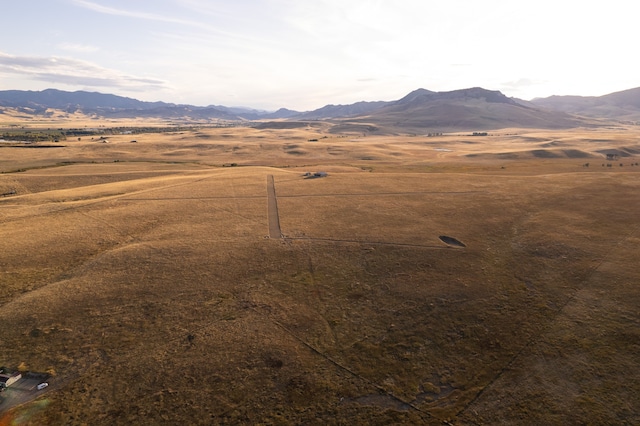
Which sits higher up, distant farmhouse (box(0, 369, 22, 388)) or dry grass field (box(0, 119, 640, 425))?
dry grass field (box(0, 119, 640, 425))

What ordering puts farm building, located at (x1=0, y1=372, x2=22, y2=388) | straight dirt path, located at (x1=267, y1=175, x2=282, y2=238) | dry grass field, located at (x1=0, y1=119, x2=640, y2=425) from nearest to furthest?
dry grass field, located at (x1=0, y1=119, x2=640, y2=425)
farm building, located at (x1=0, y1=372, x2=22, y2=388)
straight dirt path, located at (x1=267, y1=175, x2=282, y2=238)

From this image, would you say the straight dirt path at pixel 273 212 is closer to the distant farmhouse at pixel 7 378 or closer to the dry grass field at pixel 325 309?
the dry grass field at pixel 325 309

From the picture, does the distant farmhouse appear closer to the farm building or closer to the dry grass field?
the farm building

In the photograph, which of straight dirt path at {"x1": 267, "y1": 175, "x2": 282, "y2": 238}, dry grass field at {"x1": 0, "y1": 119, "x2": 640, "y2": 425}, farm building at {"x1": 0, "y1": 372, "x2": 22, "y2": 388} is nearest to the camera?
dry grass field at {"x1": 0, "y1": 119, "x2": 640, "y2": 425}

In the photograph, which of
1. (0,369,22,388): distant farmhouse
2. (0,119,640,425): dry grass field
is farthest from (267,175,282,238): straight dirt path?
(0,369,22,388): distant farmhouse

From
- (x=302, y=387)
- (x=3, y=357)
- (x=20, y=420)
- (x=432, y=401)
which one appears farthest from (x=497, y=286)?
(x=3, y=357)

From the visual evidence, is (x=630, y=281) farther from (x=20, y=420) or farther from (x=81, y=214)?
(x=81, y=214)

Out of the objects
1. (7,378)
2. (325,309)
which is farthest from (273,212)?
(7,378)
